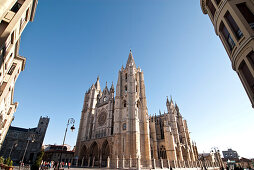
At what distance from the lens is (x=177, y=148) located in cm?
2947

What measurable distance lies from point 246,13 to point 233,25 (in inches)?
27.9

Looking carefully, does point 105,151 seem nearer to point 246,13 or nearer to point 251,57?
point 251,57

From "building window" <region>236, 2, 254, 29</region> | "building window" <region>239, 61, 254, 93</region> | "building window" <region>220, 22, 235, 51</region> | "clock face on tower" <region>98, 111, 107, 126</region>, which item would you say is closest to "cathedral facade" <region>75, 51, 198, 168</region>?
"clock face on tower" <region>98, 111, 107, 126</region>

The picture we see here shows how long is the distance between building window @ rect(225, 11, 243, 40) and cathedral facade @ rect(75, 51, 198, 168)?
18.0 metres

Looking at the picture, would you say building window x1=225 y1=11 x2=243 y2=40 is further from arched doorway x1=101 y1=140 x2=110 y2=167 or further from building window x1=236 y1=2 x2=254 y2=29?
arched doorway x1=101 y1=140 x2=110 y2=167

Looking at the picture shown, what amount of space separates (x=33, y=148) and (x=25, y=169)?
33.8 meters

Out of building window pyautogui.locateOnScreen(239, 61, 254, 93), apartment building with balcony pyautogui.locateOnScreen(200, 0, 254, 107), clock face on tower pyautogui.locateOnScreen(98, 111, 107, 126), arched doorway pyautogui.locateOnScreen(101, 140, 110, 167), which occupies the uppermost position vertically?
clock face on tower pyautogui.locateOnScreen(98, 111, 107, 126)

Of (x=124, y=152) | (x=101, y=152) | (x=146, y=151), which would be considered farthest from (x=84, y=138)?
(x=146, y=151)

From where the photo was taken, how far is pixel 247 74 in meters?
6.79

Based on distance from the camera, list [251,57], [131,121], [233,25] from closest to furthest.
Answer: [251,57]
[233,25]
[131,121]

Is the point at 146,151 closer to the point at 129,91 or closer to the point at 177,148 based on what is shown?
the point at 177,148

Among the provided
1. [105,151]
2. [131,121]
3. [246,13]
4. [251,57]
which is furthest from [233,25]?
[105,151]

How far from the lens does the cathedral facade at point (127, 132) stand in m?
23.5

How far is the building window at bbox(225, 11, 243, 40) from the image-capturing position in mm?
6957
